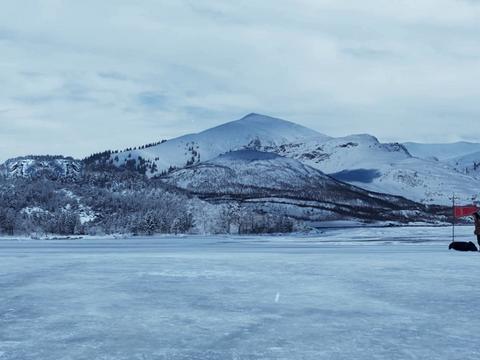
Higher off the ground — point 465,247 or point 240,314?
point 465,247

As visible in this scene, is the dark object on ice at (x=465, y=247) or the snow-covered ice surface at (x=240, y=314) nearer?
the snow-covered ice surface at (x=240, y=314)

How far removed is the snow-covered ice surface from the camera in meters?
11.9

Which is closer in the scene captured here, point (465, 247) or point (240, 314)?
point (240, 314)

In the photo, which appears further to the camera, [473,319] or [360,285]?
[360,285]

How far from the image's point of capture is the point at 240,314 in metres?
15.7

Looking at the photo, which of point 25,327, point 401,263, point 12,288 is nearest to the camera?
point 25,327

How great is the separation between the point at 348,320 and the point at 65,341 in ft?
20.9

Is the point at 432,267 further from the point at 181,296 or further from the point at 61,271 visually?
the point at 61,271

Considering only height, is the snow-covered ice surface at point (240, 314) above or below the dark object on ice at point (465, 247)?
below

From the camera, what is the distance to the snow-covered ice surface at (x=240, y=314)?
11.9 m

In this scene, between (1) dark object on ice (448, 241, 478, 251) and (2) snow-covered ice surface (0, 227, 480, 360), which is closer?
(2) snow-covered ice surface (0, 227, 480, 360)

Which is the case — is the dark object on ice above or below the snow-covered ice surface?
above

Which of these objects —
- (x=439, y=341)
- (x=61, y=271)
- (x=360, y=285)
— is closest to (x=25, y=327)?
(x=439, y=341)

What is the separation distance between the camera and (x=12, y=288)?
20.9m
